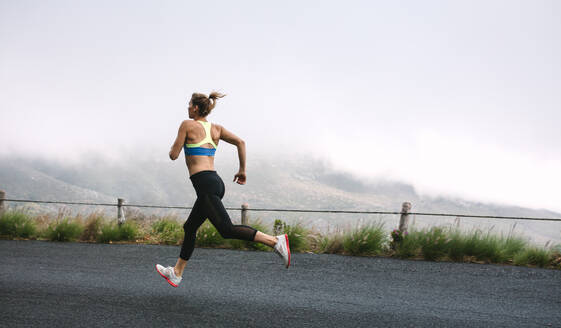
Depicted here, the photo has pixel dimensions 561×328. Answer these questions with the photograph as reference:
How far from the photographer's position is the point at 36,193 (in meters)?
138

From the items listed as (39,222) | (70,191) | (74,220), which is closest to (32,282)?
(74,220)

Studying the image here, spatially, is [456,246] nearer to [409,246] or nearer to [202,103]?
[409,246]

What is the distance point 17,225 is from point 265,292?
26.2 feet

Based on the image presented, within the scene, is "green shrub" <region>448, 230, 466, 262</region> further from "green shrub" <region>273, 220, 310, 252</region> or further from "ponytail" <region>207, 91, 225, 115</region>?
"ponytail" <region>207, 91, 225, 115</region>

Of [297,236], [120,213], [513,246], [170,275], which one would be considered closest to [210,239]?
[297,236]

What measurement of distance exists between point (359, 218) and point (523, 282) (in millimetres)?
3258

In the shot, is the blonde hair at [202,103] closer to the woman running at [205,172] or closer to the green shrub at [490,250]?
the woman running at [205,172]

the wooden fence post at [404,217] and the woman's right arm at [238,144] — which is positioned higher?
the woman's right arm at [238,144]

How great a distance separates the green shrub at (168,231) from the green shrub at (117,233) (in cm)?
50

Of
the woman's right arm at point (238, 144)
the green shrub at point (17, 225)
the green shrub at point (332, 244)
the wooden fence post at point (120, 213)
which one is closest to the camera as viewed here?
the woman's right arm at point (238, 144)

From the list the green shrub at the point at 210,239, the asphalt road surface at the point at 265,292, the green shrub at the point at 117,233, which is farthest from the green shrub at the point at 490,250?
the green shrub at the point at 117,233

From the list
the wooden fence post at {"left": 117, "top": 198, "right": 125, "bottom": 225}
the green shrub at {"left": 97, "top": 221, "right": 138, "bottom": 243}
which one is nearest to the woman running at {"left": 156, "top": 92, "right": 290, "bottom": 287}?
the green shrub at {"left": 97, "top": 221, "right": 138, "bottom": 243}

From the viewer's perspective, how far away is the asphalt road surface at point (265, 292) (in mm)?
3867

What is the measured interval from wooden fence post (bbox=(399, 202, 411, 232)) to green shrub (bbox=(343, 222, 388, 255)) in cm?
43
